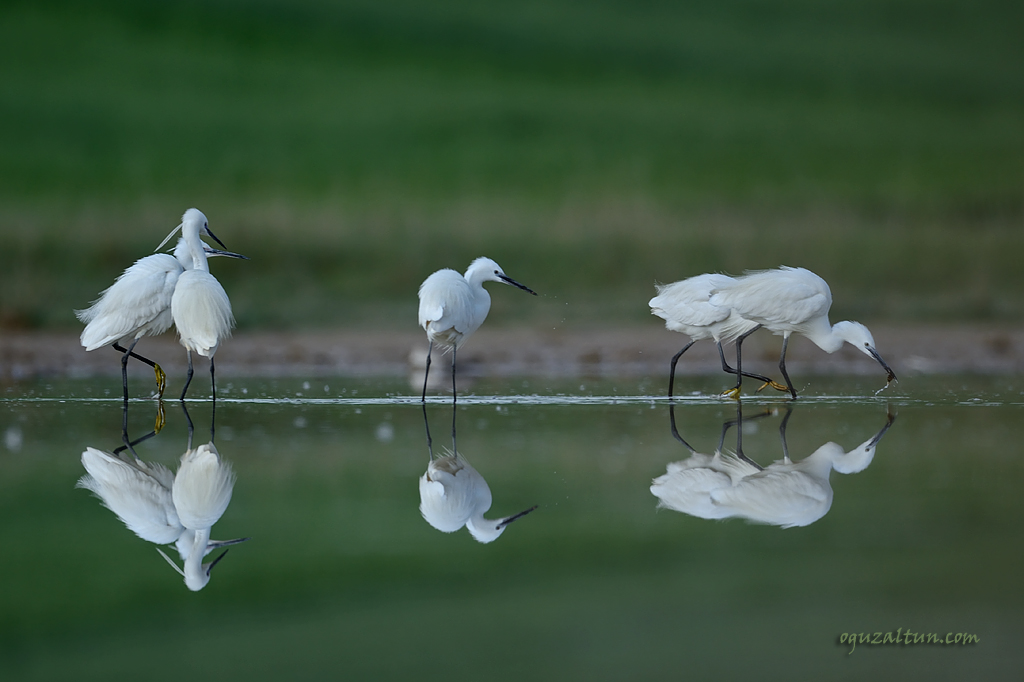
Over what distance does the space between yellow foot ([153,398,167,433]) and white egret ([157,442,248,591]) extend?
2.88 ft

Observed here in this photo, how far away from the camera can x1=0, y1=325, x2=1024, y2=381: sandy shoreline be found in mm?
10359

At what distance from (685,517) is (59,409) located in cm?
473

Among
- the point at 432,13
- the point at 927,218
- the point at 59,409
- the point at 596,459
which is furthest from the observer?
the point at 432,13

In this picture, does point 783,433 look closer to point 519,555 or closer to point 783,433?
point 783,433

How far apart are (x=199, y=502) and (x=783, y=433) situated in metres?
3.43

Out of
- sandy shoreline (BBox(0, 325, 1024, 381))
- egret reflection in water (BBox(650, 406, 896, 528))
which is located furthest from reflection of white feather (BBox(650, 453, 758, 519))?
sandy shoreline (BBox(0, 325, 1024, 381))

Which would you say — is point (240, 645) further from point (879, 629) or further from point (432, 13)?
point (432, 13)

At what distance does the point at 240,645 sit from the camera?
3.36 metres

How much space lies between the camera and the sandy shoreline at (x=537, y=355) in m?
10.4

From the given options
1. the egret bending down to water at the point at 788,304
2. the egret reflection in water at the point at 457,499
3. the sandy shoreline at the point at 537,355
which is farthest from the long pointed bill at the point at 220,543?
the sandy shoreline at the point at 537,355

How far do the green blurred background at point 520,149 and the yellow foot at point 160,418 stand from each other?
4.16 meters

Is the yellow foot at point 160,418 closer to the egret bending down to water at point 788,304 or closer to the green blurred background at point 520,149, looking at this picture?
the egret bending down to water at point 788,304

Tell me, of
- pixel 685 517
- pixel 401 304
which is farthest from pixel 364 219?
pixel 685 517

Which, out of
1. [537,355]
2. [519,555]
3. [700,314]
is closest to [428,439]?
[519,555]
